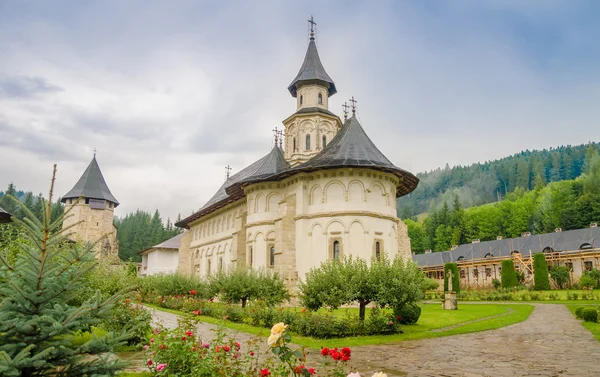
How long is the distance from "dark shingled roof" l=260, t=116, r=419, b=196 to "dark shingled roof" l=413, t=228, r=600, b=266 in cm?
1920

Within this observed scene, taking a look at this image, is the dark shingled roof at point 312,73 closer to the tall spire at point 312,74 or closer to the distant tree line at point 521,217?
the tall spire at point 312,74

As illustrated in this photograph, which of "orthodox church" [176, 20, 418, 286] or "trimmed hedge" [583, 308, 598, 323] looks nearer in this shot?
"trimmed hedge" [583, 308, 598, 323]

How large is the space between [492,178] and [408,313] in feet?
462

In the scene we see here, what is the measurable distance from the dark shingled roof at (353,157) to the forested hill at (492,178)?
289 feet

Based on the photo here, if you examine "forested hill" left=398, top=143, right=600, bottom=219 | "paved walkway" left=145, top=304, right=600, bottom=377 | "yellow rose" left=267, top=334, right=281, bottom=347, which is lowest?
"paved walkway" left=145, top=304, right=600, bottom=377

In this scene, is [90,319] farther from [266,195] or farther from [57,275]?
[266,195]

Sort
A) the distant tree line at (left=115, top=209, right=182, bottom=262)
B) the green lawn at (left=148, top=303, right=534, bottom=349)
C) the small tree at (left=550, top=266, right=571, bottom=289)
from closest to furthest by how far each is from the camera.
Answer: the green lawn at (left=148, top=303, right=534, bottom=349), the small tree at (left=550, top=266, right=571, bottom=289), the distant tree line at (left=115, top=209, right=182, bottom=262)

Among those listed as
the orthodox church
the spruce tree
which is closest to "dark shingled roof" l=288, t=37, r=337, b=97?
the orthodox church

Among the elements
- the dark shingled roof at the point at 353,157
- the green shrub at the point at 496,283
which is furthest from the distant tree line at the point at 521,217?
the dark shingled roof at the point at 353,157

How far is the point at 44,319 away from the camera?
12.1 ft

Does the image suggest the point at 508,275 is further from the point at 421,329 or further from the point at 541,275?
the point at 421,329

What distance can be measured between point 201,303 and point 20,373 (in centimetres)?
1853

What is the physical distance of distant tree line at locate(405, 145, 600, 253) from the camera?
2869 inches

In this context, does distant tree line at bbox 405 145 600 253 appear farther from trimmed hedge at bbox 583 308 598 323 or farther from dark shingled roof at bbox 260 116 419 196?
trimmed hedge at bbox 583 308 598 323
